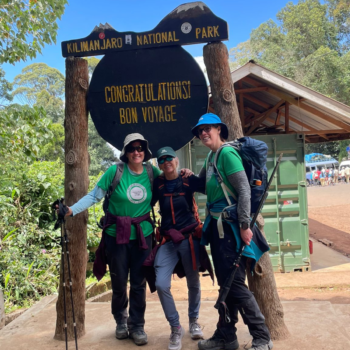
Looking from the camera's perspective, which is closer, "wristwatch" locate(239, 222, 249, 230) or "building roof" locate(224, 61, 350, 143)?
"wristwatch" locate(239, 222, 249, 230)

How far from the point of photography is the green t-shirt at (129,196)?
11.7 feet

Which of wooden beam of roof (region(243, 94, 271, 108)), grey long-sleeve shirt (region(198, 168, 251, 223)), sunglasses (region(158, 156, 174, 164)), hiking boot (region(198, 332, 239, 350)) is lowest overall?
hiking boot (region(198, 332, 239, 350))

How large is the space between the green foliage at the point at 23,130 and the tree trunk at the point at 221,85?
8.75 ft

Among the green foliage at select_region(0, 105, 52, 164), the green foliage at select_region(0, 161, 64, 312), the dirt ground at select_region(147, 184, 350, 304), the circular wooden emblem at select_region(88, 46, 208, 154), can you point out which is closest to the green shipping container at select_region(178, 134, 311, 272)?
the dirt ground at select_region(147, 184, 350, 304)

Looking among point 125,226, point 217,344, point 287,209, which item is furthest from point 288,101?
point 217,344

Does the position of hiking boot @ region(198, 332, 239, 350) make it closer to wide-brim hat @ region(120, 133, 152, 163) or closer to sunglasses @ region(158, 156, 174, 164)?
sunglasses @ region(158, 156, 174, 164)

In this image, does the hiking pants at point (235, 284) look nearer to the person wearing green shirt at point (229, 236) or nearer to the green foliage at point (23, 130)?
the person wearing green shirt at point (229, 236)

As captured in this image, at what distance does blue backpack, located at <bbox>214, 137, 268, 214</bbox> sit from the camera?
10.4 feet

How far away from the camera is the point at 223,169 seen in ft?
10.6

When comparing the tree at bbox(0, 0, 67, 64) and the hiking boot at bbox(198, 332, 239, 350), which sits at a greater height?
the tree at bbox(0, 0, 67, 64)

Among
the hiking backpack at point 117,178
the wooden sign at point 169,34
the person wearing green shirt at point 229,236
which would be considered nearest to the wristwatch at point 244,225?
the person wearing green shirt at point 229,236

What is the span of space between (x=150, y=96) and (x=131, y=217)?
1203 millimetres

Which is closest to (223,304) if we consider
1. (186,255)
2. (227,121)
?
(186,255)

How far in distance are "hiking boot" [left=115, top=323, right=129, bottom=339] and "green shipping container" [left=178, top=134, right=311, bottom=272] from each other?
4286mm
